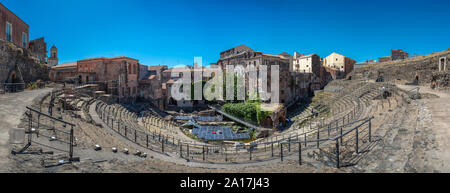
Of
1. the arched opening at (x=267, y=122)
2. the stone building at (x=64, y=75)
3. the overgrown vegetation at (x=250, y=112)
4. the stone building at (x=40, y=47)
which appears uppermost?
the stone building at (x=40, y=47)

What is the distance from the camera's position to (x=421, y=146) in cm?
790

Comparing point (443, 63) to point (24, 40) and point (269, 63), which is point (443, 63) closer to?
point (269, 63)

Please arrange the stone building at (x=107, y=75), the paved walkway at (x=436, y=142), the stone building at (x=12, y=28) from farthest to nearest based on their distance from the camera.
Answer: the stone building at (x=107, y=75)
the stone building at (x=12, y=28)
the paved walkway at (x=436, y=142)

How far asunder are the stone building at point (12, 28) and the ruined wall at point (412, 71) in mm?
47390

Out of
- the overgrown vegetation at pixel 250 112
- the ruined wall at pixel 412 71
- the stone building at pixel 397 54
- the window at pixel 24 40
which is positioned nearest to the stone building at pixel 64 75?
the window at pixel 24 40

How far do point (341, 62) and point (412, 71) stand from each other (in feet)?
83.2

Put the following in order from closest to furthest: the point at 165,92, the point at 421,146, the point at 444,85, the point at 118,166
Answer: the point at 118,166 < the point at 421,146 < the point at 444,85 < the point at 165,92

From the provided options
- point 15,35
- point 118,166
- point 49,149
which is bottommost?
point 118,166

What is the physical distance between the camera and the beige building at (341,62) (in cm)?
5131

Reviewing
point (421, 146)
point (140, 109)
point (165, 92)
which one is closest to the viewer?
point (421, 146)

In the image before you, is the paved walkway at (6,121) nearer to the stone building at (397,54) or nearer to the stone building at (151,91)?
the stone building at (151,91)
